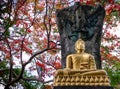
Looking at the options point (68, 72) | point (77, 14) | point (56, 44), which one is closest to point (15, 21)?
point (56, 44)

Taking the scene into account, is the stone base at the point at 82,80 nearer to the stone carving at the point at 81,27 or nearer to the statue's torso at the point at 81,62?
the statue's torso at the point at 81,62

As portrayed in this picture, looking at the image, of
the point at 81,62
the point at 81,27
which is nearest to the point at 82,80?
the point at 81,62

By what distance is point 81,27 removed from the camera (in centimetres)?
875

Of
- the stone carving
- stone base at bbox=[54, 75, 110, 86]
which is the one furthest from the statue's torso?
the stone carving

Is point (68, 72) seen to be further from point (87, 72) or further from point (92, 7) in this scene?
point (92, 7)

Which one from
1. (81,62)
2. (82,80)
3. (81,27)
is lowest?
(82,80)

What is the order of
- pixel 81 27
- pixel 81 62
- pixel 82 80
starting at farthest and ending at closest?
pixel 81 27 → pixel 81 62 → pixel 82 80

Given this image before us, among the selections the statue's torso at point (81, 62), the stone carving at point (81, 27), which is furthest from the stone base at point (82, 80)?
the stone carving at point (81, 27)

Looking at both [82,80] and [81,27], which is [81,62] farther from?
[81,27]

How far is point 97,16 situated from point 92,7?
313mm

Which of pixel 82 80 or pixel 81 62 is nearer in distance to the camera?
pixel 82 80

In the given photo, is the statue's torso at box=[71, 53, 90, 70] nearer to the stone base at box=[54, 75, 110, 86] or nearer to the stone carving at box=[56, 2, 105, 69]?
the stone base at box=[54, 75, 110, 86]

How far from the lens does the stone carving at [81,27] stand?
28.5 feet

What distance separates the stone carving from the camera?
8680 millimetres
